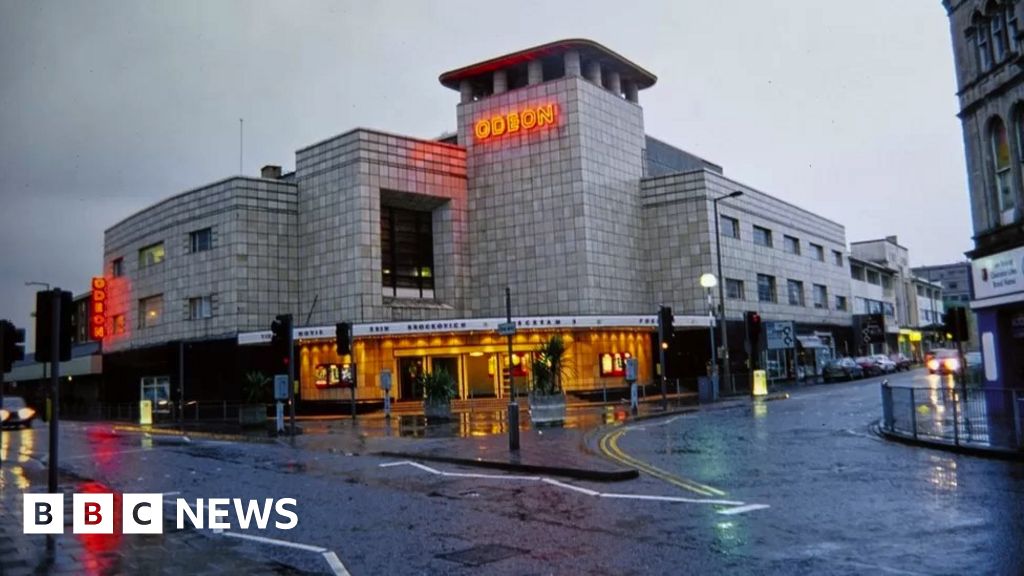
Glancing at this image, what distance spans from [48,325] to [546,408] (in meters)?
18.1

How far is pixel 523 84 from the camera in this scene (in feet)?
181

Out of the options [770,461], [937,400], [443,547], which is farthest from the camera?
[937,400]

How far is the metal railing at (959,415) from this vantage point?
15.8 meters

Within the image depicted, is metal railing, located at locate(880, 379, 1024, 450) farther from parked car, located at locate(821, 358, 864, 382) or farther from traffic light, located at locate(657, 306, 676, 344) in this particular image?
parked car, located at locate(821, 358, 864, 382)

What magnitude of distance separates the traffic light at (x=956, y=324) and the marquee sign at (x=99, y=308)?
55969 mm

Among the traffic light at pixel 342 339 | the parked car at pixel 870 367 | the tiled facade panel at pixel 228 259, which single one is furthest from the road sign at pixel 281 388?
the parked car at pixel 870 367

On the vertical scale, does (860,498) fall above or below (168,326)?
below

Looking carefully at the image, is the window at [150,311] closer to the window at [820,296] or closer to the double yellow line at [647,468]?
the double yellow line at [647,468]

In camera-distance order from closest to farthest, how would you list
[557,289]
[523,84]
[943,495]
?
[943,495] → [557,289] → [523,84]

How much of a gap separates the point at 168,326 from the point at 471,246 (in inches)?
812

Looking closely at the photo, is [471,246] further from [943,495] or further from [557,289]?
[943,495]

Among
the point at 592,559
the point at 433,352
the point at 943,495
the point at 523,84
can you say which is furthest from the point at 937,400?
the point at 523,84

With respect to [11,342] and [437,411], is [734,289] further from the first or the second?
[11,342]

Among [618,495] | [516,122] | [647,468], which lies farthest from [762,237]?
[618,495]
